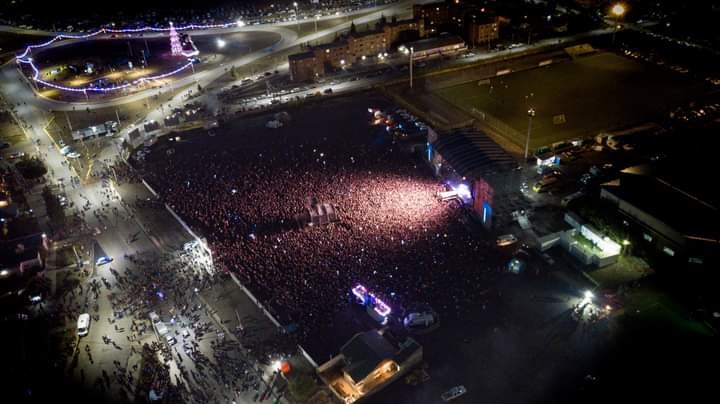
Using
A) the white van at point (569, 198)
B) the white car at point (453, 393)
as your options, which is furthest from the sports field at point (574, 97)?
the white car at point (453, 393)

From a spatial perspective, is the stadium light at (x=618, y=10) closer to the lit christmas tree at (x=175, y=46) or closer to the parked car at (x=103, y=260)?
the lit christmas tree at (x=175, y=46)

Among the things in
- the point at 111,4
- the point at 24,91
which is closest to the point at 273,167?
the point at 24,91

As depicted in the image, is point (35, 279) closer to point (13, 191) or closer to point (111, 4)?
point (13, 191)

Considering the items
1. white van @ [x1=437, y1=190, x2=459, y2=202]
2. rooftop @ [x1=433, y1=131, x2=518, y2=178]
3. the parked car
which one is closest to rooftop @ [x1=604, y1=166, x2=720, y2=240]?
rooftop @ [x1=433, y1=131, x2=518, y2=178]

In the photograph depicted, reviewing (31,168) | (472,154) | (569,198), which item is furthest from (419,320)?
(31,168)

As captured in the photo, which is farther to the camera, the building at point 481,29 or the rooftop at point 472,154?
the building at point 481,29

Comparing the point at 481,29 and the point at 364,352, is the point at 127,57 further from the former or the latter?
the point at 364,352

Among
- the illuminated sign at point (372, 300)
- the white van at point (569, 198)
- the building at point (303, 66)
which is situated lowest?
the illuminated sign at point (372, 300)

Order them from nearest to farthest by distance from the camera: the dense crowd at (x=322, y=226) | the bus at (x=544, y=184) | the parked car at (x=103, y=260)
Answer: the dense crowd at (x=322, y=226) → the parked car at (x=103, y=260) → the bus at (x=544, y=184)
